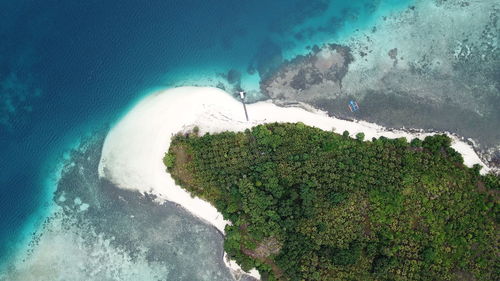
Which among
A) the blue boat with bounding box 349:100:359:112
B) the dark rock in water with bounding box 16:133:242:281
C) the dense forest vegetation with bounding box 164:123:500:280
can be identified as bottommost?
the dark rock in water with bounding box 16:133:242:281

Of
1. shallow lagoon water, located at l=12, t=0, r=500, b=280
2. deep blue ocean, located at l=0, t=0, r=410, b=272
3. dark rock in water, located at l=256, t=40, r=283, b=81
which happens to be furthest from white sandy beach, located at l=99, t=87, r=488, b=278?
dark rock in water, located at l=256, t=40, r=283, b=81

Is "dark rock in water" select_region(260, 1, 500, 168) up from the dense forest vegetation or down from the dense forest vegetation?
up

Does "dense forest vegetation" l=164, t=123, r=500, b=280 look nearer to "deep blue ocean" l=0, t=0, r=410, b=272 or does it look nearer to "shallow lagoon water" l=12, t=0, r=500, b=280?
"shallow lagoon water" l=12, t=0, r=500, b=280

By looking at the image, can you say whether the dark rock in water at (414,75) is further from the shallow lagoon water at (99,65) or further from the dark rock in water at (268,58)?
the shallow lagoon water at (99,65)

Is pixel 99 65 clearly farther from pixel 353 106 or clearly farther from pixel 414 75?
pixel 414 75

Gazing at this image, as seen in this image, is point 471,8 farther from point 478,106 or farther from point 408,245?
point 408,245

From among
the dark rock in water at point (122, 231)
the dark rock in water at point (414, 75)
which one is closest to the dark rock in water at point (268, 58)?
the dark rock in water at point (414, 75)

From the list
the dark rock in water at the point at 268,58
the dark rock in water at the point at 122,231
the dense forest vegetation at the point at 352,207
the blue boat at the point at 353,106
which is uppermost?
the dark rock in water at the point at 268,58
